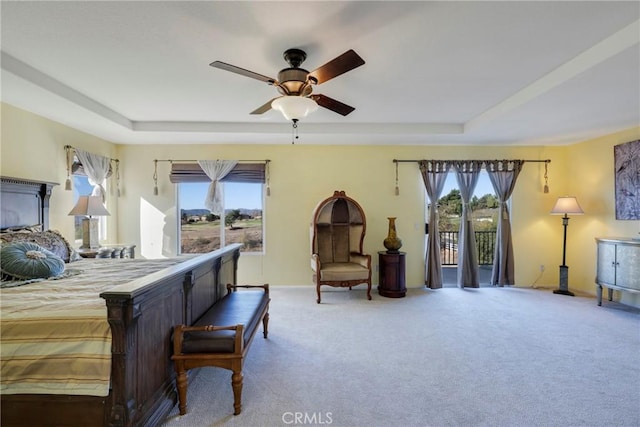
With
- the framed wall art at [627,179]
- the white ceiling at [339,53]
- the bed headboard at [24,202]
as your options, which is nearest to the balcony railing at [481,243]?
the framed wall art at [627,179]

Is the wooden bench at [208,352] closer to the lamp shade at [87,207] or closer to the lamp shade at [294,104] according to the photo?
the lamp shade at [294,104]

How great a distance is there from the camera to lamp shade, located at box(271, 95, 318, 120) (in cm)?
224

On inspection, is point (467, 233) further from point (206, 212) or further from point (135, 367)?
point (135, 367)

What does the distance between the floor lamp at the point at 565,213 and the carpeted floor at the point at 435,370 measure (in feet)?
2.35

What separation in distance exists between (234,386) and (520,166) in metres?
5.44

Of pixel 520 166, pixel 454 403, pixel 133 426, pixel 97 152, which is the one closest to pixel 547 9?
pixel 454 403

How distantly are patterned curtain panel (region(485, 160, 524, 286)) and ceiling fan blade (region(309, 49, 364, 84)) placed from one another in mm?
4059

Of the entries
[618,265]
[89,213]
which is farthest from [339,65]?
[618,265]

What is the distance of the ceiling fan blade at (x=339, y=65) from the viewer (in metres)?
1.92

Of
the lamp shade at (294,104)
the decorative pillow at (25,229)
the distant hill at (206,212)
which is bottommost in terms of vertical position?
the decorative pillow at (25,229)

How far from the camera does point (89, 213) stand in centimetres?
378

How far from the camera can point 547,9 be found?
192 cm

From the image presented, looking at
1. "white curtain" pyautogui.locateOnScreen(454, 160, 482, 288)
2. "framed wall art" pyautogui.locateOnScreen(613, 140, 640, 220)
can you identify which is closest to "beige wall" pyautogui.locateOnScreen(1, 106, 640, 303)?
"white curtain" pyautogui.locateOnScreen(454, 160, 482, 288)

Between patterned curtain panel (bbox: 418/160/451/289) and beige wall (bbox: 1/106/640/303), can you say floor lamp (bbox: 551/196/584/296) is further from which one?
patterned curtain panel (bbox: 418/160/451/289)
